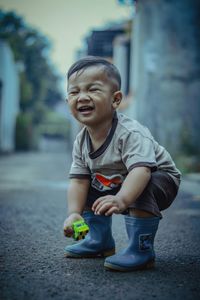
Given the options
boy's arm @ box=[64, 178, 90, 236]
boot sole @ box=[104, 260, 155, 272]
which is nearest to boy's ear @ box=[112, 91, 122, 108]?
boy's arm @ box=[64, 178, 90, 236]

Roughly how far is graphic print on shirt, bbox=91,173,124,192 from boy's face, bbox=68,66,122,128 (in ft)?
0.78

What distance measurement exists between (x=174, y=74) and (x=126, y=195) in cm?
657

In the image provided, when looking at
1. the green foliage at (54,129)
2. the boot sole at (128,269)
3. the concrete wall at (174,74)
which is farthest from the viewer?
the green foliage at (54,129)

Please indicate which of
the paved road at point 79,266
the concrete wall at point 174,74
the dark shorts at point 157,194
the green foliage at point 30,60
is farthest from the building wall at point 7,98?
the dark shorts at point 157,194

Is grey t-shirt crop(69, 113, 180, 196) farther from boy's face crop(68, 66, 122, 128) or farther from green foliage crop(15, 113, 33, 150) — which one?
green foliage crop(15, 113, 33, 150)

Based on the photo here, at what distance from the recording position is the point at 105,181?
6.00 ft

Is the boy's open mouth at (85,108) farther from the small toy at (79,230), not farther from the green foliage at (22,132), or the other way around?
the green foliage at (22,132)

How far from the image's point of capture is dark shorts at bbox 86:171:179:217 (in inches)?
65.7

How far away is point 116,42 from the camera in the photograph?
1212 centimetres

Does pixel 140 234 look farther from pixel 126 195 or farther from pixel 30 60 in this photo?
pixel 30 60

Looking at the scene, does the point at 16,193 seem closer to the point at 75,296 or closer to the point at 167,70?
the point at 75,296

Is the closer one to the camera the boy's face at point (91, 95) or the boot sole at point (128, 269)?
the boot sole at point (128, 269)

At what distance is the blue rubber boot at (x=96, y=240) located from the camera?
1.90 metres

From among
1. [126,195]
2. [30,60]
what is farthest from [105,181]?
[30,60]
